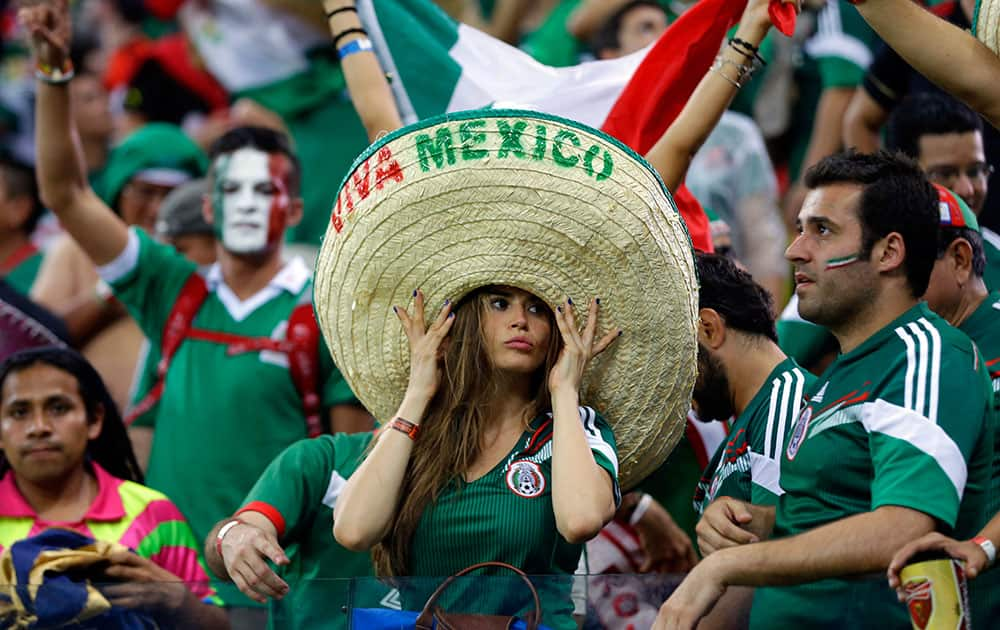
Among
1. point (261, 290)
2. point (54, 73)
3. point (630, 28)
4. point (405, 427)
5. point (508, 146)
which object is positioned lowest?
point (405, 427)

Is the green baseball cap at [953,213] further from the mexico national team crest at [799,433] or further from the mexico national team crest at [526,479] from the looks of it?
the mexico national team crest at [526,479]

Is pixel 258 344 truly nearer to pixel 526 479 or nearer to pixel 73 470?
pixel 73 470

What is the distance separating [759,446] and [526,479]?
26.3 inches

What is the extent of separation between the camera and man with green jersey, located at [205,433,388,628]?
370cm

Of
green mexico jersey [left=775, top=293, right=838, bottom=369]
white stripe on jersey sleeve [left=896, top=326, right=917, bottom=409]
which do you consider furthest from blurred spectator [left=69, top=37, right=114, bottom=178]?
white stripe on jersey sleeve [left=896, top=326, right=917, bottom=409]

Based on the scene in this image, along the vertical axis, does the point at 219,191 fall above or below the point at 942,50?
above

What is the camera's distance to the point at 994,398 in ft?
13.2

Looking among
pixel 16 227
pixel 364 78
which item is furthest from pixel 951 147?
pixel 16 227

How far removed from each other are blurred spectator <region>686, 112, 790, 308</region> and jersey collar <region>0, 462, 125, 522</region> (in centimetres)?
300

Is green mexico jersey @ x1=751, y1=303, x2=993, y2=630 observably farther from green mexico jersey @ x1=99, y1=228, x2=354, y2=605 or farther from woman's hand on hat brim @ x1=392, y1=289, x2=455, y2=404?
green mexico jersey @ x1=99, y1=228, x2=354, y2=605

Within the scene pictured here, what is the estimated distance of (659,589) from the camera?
3607 millimetres

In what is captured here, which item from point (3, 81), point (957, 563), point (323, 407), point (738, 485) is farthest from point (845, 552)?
point (3, 81)

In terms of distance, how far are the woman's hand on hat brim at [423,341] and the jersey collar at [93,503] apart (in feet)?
5.12

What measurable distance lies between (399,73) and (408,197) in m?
1.64
